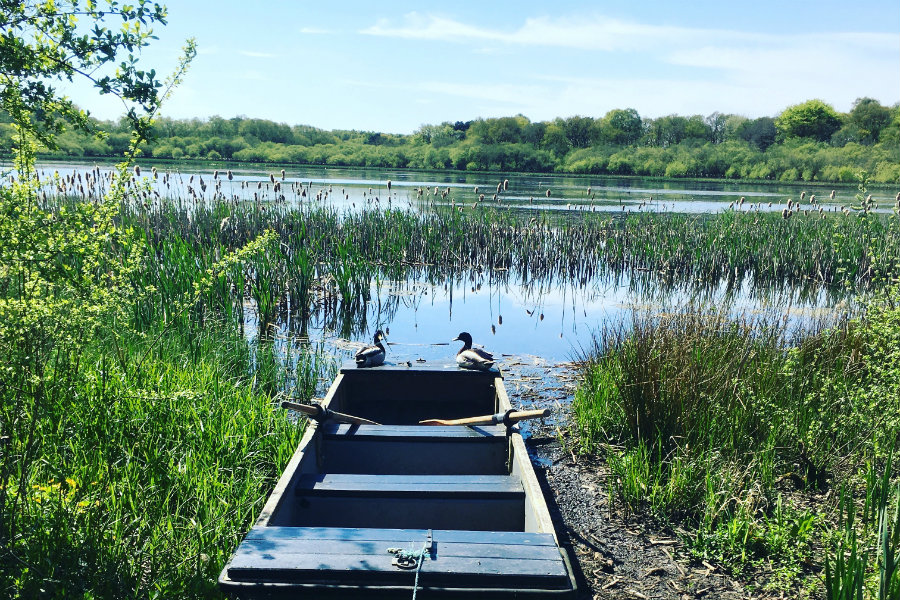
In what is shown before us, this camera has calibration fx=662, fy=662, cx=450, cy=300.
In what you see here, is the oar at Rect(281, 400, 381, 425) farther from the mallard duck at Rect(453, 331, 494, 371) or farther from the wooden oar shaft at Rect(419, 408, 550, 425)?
the mallard duck at Rect(453, 331, 494, 371)

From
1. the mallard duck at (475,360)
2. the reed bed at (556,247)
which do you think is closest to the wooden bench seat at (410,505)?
the mallard duck at (475,360)

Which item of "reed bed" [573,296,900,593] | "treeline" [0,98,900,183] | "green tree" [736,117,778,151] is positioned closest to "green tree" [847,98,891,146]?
"treeline" [0,98,900,183]

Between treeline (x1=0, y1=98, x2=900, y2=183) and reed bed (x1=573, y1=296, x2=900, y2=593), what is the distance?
43127 mm

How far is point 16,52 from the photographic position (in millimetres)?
2906

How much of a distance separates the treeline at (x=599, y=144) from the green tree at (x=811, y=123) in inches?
5.0

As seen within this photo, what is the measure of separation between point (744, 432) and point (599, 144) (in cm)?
7660

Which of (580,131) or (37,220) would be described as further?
(580,131)

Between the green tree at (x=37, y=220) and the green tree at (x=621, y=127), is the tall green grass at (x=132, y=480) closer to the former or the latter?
the green tree at (x=37, y=220)

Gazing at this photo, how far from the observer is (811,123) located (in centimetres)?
8431

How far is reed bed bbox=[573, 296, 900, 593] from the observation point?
4.03m

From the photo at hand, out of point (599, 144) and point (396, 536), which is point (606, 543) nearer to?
point (396, 536)

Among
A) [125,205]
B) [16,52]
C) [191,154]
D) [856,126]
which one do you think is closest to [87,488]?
[16,52]

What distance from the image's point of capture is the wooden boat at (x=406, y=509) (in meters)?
2.65

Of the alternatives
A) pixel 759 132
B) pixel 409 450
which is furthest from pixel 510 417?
pixel 759 132
